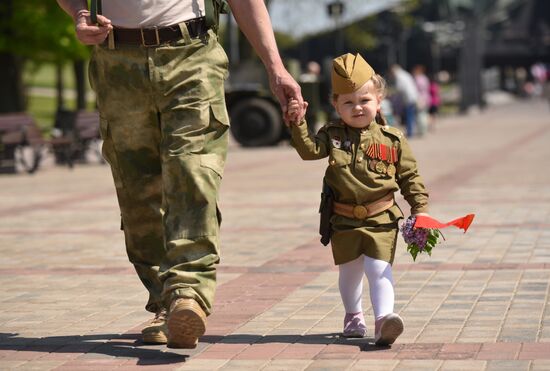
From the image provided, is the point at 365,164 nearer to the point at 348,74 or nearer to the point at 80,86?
the point at 348,74

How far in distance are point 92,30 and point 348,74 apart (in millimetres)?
1056

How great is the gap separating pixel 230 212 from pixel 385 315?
726 cm

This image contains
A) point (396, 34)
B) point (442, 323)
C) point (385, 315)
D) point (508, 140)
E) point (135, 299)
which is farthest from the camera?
point (396, 34)

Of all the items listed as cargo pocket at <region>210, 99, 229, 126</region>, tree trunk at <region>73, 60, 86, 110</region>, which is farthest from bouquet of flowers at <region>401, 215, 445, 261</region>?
tree trunk at <region>73, 60, 86, 110</region>

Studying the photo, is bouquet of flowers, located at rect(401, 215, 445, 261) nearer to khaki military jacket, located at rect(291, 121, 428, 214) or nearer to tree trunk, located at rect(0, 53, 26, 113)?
khaki military jacket, located at rect(291, 121, 428, 214)

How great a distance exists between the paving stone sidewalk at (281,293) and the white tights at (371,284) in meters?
0.16

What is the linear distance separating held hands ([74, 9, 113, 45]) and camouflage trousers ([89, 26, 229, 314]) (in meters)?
0.16

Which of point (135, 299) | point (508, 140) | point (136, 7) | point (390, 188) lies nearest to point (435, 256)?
point (135, 299)

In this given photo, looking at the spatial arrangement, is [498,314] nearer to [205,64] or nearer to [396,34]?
[205,64]

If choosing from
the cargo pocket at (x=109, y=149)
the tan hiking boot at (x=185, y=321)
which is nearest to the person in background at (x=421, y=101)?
the cargo pocket at (x=109, y=149)

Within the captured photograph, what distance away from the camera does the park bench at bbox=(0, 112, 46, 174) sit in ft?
70.5

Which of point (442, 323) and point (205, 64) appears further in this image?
point (442, 323)

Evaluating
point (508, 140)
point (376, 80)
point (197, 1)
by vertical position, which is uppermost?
point (197, 1)

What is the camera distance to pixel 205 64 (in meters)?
5.68
